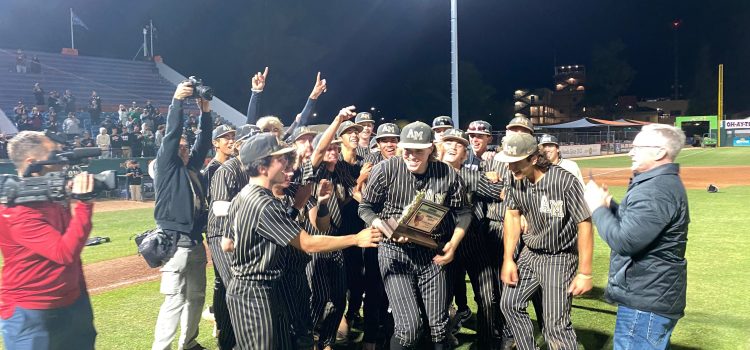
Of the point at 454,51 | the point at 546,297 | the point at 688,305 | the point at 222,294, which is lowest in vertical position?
the point at 688,305

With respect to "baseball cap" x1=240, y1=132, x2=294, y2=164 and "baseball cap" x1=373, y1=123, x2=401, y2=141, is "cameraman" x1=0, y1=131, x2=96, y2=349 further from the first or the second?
"baseball cap" x1=373, y1=123, x2=401, y2=141

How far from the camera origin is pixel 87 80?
30438 millimetres

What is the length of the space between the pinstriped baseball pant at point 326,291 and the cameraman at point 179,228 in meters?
1.11

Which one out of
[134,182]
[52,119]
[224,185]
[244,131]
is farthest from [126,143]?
[224,185]

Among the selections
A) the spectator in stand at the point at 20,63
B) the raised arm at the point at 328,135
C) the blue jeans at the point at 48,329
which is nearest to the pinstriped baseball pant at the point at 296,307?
the blue jeans at the point at 48,329

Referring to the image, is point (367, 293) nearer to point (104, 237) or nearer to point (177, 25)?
point (104, 237)

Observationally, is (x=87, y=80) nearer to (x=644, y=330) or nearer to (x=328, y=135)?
(x=328, y=135)

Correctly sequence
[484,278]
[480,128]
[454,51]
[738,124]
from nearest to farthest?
[484,278] < [480,128] < [454,51] < [738,124]

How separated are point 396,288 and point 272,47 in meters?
46.6

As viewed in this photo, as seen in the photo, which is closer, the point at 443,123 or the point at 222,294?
the point at 222,294

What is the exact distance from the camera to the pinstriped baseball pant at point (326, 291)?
16.3 ft

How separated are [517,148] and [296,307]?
208 centimetres

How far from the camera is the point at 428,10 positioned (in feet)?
243

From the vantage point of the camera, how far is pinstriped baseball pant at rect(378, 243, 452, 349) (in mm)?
4422
